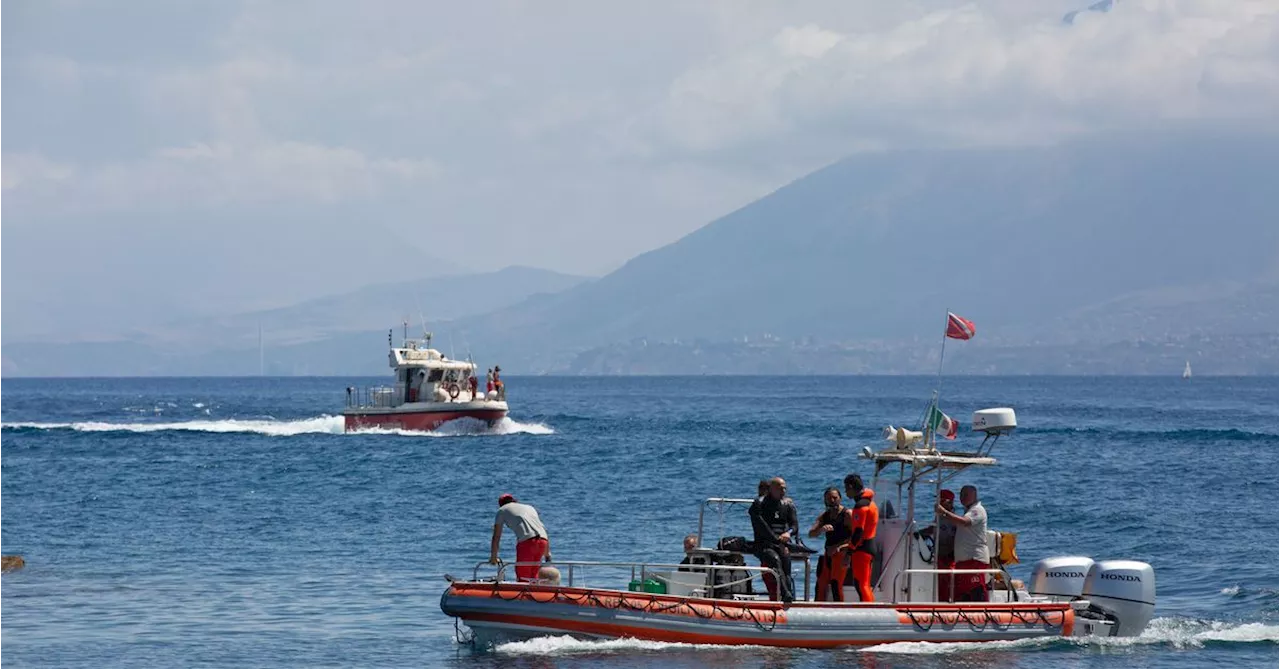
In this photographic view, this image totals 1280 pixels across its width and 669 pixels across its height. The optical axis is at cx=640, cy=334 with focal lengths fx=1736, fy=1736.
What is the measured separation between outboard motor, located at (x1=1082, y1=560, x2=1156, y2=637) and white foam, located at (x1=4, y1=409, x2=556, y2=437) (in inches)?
1970

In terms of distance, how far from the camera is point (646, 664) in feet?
72.9

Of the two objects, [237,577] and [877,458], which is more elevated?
[877,458]

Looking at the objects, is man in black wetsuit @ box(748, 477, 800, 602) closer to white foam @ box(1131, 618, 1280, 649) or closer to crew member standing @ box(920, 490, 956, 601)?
crew member standing @ box(920, 490, 956, 601)

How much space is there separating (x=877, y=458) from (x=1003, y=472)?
1342 inches

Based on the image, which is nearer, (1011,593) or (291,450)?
(1011,593)

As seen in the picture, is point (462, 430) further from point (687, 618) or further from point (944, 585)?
point (687, 618)

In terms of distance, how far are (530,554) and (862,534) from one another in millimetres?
4483

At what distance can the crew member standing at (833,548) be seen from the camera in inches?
915

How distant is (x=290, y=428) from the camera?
86938mm

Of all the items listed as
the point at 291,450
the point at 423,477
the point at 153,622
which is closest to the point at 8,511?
the point at 423,477

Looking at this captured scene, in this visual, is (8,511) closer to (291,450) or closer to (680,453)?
(291,450)

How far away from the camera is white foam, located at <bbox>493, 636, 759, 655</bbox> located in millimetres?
22828

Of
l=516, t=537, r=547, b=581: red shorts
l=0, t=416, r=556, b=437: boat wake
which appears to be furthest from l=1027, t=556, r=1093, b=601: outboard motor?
l=0, t=416, r=556, b=437: boat wake

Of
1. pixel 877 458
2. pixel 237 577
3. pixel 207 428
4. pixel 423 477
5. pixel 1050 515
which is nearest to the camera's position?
pixel 877 458
